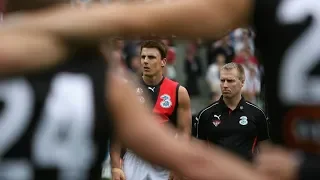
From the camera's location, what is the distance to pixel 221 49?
15867mm

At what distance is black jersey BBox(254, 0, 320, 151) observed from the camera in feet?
8.19

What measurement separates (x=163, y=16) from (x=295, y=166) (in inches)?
25.1

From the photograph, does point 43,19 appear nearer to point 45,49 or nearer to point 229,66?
point 45,49

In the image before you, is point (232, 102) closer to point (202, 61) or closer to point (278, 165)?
point (278, 165)

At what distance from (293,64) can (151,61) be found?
5770mm

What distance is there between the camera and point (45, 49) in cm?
216

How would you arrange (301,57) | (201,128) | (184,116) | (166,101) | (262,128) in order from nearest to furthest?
1. (301,57)
2. (184,116)
3. (166,101)
4. (262,128)
5. (201,128)

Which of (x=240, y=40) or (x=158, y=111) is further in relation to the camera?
(x=240, y=40)

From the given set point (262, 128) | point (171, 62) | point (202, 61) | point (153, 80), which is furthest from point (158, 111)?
point (202, 61)

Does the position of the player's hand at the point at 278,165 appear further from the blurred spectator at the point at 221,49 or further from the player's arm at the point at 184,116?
the blurred spectator at the point at 221,49

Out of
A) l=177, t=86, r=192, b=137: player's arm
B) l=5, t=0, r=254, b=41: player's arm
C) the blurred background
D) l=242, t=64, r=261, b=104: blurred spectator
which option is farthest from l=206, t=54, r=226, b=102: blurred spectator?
l=5, t=0, r=254, b=41: player's arm

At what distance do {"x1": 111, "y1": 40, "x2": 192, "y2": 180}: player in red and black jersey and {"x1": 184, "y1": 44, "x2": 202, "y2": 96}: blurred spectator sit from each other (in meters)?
7.17

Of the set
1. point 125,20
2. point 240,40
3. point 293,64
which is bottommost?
point 240,40

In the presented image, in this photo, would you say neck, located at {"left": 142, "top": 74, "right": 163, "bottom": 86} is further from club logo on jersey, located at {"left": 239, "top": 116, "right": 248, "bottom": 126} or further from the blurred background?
the blurred background
